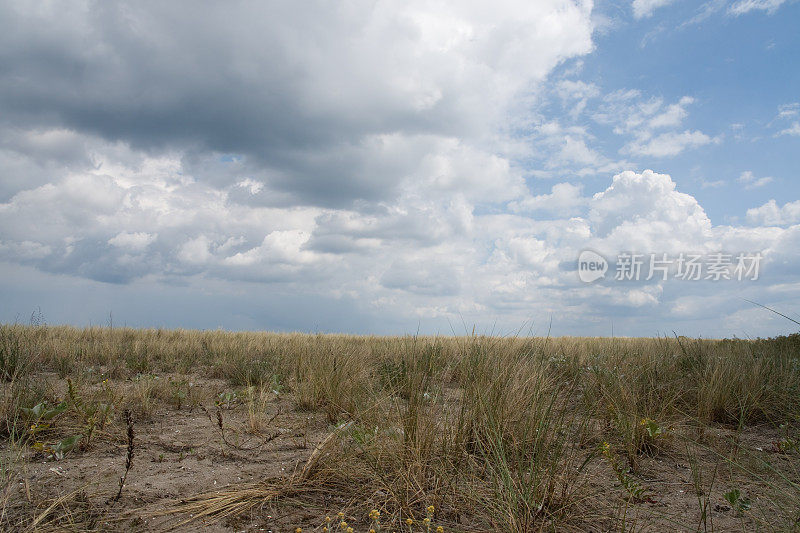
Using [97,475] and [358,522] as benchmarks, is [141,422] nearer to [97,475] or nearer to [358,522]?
[97,475]

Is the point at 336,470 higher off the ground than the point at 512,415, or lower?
lower

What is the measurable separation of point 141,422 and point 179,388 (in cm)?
90

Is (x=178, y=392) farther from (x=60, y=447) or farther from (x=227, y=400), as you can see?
A: (x=60, y=447)

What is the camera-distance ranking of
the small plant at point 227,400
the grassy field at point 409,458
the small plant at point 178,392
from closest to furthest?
the grassy field at point 409,458 < the small plant at point 227,400 < the small plant at point 178,392

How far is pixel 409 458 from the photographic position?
272 cm

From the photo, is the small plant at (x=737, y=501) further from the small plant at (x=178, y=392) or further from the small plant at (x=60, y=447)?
the small plant at (x=178, y=392)

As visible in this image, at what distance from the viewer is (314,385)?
4734 mm

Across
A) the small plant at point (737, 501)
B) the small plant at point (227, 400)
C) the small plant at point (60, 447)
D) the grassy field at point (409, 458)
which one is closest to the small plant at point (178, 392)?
the grassy field at point (409, 458)

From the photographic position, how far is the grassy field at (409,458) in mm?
2416

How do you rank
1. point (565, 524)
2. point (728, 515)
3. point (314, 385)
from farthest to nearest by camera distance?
1. point (314, 385)
2. point (728, 515)
3. point (565, 524)

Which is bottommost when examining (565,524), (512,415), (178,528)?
A: (178,528)

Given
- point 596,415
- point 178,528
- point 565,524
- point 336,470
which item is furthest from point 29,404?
point 596,415

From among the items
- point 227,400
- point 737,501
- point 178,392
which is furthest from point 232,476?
point 737,501

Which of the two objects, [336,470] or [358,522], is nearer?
[358,522]
